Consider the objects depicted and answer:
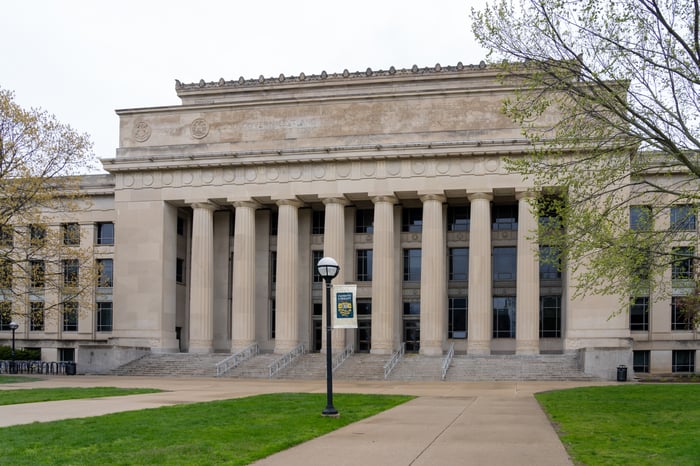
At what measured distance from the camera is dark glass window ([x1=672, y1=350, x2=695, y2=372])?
56094 millimetres

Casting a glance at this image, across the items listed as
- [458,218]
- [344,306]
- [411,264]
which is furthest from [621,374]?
[344,306]

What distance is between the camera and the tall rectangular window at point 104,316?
6331 centimetres

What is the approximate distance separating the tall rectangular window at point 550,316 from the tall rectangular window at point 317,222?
16236 mm

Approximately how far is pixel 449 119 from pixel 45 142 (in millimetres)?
25076

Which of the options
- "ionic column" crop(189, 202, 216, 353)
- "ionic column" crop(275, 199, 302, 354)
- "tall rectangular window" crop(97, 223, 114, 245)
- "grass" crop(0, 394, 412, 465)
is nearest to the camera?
"grass" crop(0, 394, 412, 465)

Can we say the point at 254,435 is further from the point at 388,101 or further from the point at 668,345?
the point at 668,345

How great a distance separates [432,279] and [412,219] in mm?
6805

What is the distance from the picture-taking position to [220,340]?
5994cm

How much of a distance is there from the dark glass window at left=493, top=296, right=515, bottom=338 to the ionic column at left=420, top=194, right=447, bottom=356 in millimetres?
4819

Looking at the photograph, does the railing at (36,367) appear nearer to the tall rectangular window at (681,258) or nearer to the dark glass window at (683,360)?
the tall rectangular window at (681,258)

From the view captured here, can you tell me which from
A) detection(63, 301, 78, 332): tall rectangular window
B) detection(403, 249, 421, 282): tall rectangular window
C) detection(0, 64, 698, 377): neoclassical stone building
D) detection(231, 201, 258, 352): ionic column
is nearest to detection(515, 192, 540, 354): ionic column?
detection(0, 64, 698, 377): neoclassical stone building

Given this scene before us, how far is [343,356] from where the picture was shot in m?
51.9

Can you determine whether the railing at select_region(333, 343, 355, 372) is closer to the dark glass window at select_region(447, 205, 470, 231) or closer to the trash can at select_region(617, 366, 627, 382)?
the dark glass window at select_region(447, 205, 470, 231)

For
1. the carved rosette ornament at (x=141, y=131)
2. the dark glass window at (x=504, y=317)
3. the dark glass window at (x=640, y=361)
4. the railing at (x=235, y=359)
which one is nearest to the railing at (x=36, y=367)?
the railing at (x=235, y=359)
